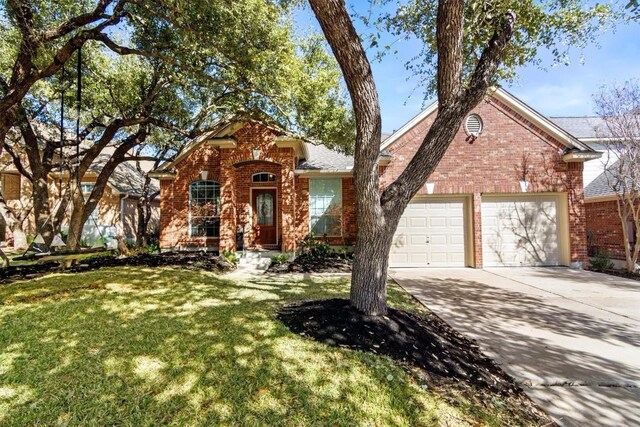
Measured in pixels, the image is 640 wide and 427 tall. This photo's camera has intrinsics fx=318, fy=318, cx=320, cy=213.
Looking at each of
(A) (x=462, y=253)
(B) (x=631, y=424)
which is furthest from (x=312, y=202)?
(B) (x=631, y=424)

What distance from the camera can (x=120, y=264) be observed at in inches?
372

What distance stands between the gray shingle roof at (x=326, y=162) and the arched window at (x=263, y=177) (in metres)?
1.35

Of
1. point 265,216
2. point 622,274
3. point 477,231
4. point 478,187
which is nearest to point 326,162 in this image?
point 265,216

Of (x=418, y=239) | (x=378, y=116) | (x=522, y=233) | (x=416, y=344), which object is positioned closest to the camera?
(x=416, y=344)

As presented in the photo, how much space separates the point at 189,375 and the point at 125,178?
18.8 metres

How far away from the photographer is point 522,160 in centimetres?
1108

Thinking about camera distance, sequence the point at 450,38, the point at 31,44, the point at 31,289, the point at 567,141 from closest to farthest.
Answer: the point at 450,38
the point at 31,289
the point at 31,44
the point at 567,141

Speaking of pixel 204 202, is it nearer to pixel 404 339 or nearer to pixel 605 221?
pixel 404 339

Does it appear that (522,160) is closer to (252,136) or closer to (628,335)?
(628,335)

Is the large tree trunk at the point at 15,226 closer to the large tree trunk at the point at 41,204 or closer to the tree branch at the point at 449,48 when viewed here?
the large tree trunk at the point at 41,204

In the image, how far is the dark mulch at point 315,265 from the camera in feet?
33.5

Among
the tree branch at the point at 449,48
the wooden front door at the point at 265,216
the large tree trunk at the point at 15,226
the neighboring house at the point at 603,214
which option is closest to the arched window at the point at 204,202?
the wooden front door at the point at 265,216

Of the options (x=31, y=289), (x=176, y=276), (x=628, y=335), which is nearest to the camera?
(x=628, y=335)

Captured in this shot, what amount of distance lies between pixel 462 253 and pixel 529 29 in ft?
25.4
